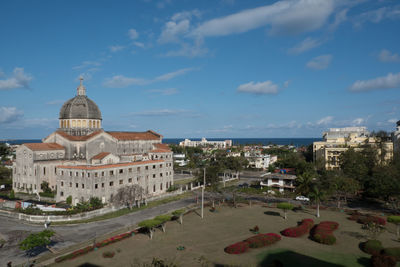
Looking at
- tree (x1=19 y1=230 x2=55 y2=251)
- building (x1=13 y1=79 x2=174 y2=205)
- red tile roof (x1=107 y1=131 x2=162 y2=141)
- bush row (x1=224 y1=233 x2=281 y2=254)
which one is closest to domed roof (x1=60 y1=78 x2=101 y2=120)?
building (x1=13 y1=79 x2=174 y2=205)

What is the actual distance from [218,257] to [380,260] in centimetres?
1550

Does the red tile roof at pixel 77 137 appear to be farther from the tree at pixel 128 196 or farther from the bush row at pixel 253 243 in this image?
the bush row at pixel 253 243

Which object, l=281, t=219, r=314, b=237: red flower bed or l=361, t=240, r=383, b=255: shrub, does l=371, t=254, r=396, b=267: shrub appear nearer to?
l=361, t=240, r=383, b=255: shrub

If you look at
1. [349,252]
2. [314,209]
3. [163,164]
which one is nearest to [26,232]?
[163,164]

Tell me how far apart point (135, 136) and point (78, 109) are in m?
16.3

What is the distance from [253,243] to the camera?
34438 mm

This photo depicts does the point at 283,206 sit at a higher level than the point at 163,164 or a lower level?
lower

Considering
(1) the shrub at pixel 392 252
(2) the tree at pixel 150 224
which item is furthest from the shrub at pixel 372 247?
(2) the tree at pixel 150 224

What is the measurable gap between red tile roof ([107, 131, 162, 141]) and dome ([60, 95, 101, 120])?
24.0ft

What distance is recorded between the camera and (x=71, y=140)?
70562mm

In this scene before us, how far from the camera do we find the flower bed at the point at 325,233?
1390 inches

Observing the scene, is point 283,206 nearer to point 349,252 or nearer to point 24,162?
point 349,252

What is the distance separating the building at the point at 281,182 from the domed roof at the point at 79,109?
156 ft

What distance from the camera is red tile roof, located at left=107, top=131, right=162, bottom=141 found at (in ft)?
255
